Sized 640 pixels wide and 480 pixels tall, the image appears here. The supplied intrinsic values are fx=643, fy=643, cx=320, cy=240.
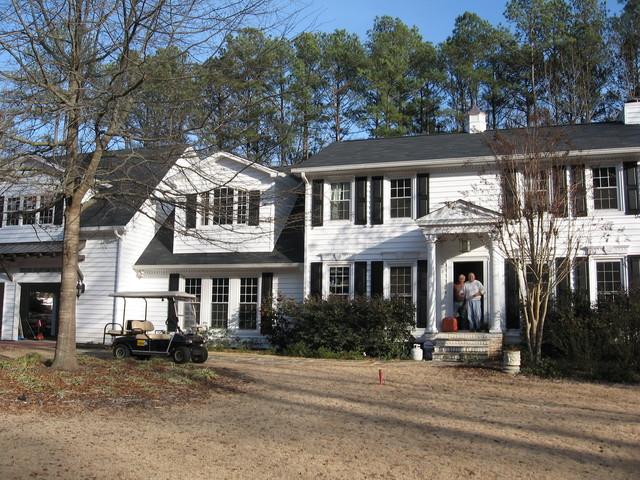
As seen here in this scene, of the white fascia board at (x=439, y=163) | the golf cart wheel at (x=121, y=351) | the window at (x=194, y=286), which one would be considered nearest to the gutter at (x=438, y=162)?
the white fascia board at (x=439, y=163)

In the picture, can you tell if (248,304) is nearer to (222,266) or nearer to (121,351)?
(222,266)

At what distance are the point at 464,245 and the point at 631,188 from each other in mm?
4640

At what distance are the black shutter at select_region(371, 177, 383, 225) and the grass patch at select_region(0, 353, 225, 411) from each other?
802cm

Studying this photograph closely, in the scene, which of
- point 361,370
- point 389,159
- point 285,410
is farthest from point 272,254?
point 285,410

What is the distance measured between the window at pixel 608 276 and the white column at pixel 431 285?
14.2 feet

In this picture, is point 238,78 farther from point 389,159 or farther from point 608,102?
point 608,102

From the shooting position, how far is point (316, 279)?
19422 millimetres

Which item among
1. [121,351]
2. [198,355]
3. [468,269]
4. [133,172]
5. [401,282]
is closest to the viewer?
[198,355]

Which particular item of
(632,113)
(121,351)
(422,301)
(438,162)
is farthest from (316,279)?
(632,113)

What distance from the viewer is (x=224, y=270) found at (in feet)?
68.2

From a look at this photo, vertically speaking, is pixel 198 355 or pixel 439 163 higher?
pixel 439 163

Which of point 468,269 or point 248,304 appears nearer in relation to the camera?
point 468,269

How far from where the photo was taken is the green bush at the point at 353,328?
17094 millimetres

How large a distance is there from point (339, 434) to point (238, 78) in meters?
5.74
